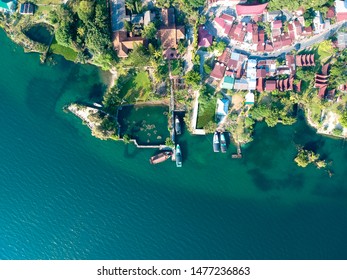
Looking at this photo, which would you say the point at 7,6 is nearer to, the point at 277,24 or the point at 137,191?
the point at 137,191

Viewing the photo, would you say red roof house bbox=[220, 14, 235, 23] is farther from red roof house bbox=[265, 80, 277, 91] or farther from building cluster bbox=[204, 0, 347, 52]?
red roof house bbox=[265, 80, 277, 91]

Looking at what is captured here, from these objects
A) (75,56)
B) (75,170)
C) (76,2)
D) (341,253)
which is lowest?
(341,253)

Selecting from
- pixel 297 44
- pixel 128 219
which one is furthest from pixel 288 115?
pixel 128 219

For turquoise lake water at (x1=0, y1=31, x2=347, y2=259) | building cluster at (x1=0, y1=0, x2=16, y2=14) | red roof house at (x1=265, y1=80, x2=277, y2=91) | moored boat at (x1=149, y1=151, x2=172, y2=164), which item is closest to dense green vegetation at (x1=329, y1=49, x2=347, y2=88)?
turquoise lake water at (x1=0, y1=31, x2=347, y2=259)

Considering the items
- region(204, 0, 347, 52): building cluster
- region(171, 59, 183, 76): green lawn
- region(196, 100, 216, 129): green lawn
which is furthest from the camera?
region(196, 100, 216, 129): green lawn

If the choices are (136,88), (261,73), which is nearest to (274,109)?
(261,73)

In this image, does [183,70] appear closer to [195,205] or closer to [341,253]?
[195,205]
